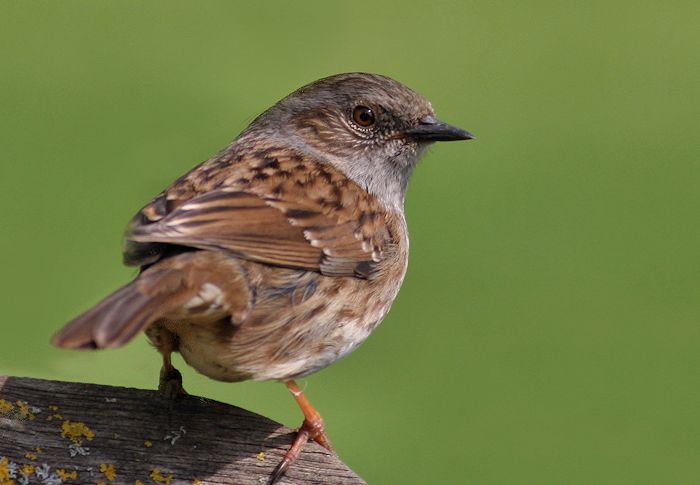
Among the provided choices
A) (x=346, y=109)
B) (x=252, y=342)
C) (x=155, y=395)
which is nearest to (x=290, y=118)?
(x=346, y=109)

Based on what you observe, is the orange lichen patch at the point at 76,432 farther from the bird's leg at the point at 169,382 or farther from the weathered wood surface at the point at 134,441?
the bird's leg at the point at 169,382

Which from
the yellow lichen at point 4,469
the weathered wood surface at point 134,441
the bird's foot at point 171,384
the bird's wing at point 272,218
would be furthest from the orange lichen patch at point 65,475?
the bird's wing at point 272,218

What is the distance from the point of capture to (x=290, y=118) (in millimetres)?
3875

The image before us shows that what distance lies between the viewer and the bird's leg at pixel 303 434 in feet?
8.52

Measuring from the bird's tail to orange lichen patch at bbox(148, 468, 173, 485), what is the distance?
0.39 metres

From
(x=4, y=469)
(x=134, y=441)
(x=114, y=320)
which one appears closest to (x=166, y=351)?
(x=134, y=441)

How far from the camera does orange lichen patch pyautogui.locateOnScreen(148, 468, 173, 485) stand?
2469mm

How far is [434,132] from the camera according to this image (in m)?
3.74

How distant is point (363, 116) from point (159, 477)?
5.78 feet

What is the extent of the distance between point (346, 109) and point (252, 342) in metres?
1.25

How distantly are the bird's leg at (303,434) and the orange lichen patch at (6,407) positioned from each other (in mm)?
671

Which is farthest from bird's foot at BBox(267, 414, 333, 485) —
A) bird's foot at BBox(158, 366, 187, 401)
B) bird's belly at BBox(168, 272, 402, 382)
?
bird's foot at BBox(158, 366, 187, 401)

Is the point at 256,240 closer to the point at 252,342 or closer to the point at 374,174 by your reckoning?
the point at 252,342

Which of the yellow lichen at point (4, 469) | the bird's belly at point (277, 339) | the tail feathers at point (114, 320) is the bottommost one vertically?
the yellow lichen at point (4, 469)
